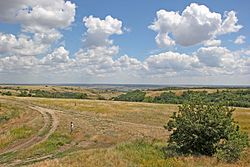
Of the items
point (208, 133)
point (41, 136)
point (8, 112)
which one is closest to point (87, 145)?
point (41, 136)

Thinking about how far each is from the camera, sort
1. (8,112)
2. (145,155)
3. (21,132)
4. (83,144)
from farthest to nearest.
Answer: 1. (8,112)
2. (21,132)
3. (83,144)
4. (145,155)

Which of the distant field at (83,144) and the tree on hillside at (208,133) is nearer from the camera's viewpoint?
the distant field at (83,144)

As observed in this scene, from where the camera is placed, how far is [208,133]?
27.8m

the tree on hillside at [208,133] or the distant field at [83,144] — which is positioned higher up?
the tree on hillside at [208,133]

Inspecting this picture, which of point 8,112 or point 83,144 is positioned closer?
point 83,144

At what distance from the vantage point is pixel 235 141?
27484 millimetres

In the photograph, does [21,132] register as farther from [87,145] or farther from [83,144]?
[87,145]

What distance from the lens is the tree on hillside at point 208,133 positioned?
90.4ft

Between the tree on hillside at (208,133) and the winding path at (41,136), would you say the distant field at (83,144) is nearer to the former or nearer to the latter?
the winding path at (41,136)

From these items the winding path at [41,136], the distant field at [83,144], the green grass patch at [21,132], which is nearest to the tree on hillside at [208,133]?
the distant field at [83,144]

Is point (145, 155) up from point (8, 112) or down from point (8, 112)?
up

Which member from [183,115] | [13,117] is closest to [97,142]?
[183,115]

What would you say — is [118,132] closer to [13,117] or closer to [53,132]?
[53,132]

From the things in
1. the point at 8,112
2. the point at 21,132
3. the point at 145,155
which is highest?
the point at 145,155
